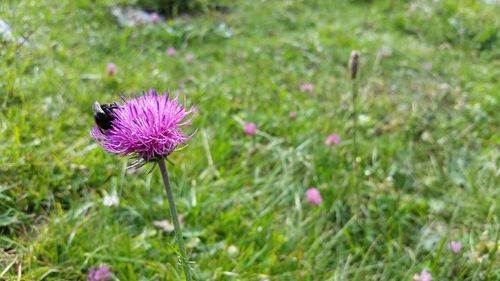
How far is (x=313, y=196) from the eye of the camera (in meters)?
2.40

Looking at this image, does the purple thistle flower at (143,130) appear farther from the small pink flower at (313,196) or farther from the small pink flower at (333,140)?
the small pink flower at (333,140)

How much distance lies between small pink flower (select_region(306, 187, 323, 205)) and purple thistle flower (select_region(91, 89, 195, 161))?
1.30m

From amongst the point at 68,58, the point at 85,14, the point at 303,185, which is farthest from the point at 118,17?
the point at 303,185

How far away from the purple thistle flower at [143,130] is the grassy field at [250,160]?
730mm

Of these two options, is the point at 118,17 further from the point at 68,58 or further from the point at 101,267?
the point at 101,267

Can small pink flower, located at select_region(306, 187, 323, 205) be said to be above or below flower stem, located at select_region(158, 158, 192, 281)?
below

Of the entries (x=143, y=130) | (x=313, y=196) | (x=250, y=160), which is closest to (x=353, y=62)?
(x=313, y=196)

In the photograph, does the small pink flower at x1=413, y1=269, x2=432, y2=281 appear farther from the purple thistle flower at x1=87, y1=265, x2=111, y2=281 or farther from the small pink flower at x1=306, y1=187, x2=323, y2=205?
the purple thistle flower at x1=87, y1=265, x2=111, y2=281

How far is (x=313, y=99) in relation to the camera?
3.56 m

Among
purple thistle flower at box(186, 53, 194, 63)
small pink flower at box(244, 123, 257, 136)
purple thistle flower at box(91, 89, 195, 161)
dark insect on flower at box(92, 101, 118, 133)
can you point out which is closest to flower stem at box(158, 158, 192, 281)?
purple thistle flower at box(91, 89, 195, 161)

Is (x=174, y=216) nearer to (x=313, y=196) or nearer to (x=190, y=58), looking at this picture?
(x=313, y=196)

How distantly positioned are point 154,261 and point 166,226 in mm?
207

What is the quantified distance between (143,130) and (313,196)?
140 centimetres

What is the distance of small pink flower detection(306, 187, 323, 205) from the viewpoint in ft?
7.82
